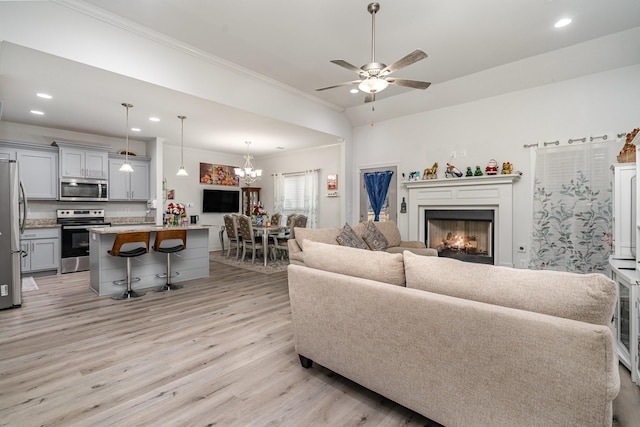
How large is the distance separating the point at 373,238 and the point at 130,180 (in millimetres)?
5443

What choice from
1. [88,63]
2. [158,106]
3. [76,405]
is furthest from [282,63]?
[76,405]

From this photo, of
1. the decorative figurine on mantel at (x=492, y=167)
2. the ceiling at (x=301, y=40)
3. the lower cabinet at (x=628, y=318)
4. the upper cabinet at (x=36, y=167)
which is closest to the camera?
the lower cabinet at (x=628, y=318)

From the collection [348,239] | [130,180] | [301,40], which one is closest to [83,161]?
[130,180]

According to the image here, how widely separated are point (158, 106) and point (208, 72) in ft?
3.32

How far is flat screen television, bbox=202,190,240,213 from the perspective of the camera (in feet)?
26.9

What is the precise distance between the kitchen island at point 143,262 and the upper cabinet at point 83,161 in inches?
78.4

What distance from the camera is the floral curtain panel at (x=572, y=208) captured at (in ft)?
13.2

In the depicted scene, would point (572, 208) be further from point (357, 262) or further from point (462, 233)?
point (357, 262)

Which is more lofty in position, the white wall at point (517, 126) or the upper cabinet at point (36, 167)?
the white wall at point (517, 126)

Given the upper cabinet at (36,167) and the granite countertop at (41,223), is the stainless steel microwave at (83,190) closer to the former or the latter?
the upper cabinet at (36,167)

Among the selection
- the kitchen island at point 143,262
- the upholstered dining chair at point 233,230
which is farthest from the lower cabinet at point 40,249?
the upholstered dining chair at point 233,230

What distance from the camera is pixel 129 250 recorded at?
409 centimetres

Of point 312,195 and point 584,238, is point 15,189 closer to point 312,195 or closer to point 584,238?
point 312,195

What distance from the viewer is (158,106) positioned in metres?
4.42
